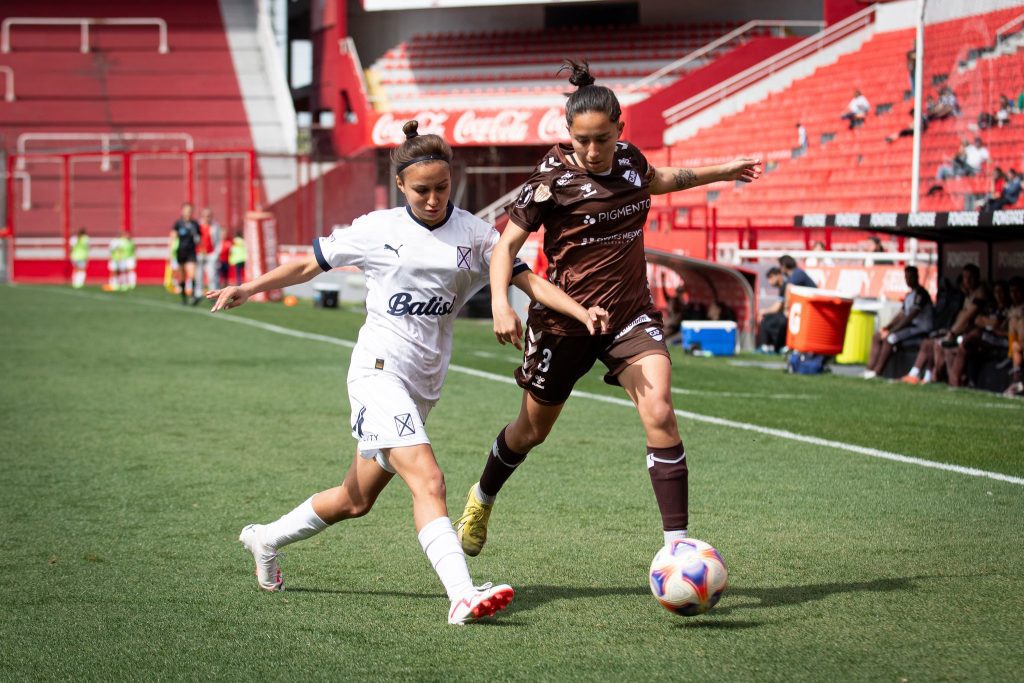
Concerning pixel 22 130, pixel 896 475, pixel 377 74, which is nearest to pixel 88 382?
pixel 896 475

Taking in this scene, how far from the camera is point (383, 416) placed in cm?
497

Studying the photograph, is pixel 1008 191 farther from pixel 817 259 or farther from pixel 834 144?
pixel 834 144

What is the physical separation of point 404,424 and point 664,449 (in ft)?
3.40

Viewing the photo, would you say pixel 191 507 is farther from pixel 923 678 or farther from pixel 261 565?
pixel 923 678

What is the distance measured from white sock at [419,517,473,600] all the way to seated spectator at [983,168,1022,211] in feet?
36.2

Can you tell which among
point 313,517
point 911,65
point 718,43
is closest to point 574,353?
point 313,517

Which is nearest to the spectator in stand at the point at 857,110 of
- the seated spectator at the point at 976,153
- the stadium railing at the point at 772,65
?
the stadium railing at the point at 772,65

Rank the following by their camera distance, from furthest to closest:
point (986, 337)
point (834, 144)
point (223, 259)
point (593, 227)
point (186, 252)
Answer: point (223, 259)
point (186, 252)
point (834, 144)
point (986, 337)
point (593, 227)

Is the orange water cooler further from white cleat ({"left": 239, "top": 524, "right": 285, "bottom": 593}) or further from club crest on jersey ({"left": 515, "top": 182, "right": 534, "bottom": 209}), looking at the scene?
white cleat ({"left": 239, "top": 524, "right": 285, "bottom": 593})

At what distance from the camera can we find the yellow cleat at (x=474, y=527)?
19.1ft

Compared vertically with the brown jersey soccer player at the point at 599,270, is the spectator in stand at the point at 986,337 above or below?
below

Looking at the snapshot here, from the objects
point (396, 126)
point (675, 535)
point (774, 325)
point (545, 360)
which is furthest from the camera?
point (396, 126)

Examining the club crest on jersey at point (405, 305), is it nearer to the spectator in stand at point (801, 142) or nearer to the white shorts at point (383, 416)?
the white shorts at point (383, 416)

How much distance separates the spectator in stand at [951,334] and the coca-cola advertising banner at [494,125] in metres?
20.4
